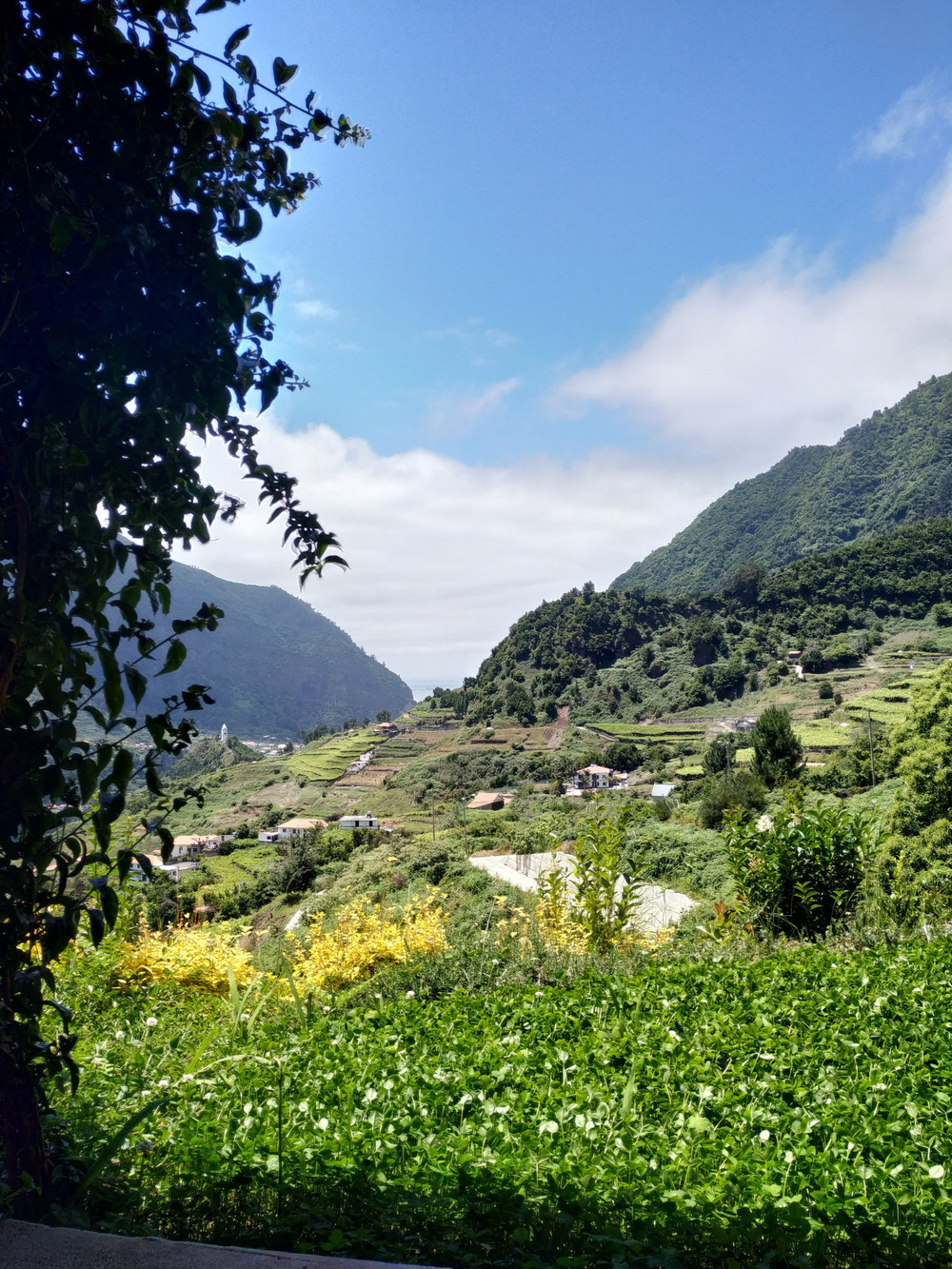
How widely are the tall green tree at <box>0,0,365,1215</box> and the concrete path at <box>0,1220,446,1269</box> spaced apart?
0.15 metres

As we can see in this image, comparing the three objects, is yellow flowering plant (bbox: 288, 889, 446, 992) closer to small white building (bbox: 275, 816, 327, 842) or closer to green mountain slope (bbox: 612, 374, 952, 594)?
small white building (bbox: 275, 816, 327, 842)

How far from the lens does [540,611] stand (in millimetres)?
88938

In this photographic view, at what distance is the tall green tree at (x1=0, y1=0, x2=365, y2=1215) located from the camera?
142 cm

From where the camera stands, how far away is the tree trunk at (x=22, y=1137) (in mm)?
1676

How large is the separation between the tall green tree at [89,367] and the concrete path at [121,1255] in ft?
0.49

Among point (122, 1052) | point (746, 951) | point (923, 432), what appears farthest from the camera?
point (923, 432)

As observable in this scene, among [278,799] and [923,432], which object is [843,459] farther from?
[278,799]

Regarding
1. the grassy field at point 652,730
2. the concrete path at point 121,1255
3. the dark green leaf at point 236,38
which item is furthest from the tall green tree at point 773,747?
the grassy field at point 652,730

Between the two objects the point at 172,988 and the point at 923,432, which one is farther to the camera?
the point at 923,432

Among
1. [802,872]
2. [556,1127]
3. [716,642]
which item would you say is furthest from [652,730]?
[556,1127]

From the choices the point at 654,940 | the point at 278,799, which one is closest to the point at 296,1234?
the point at 654,940

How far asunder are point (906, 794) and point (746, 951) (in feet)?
12.5

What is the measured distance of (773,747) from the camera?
2020cm

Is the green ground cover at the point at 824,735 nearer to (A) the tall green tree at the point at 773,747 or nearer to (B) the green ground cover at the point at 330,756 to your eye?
(A) the tall green tree at the point at 773,747
